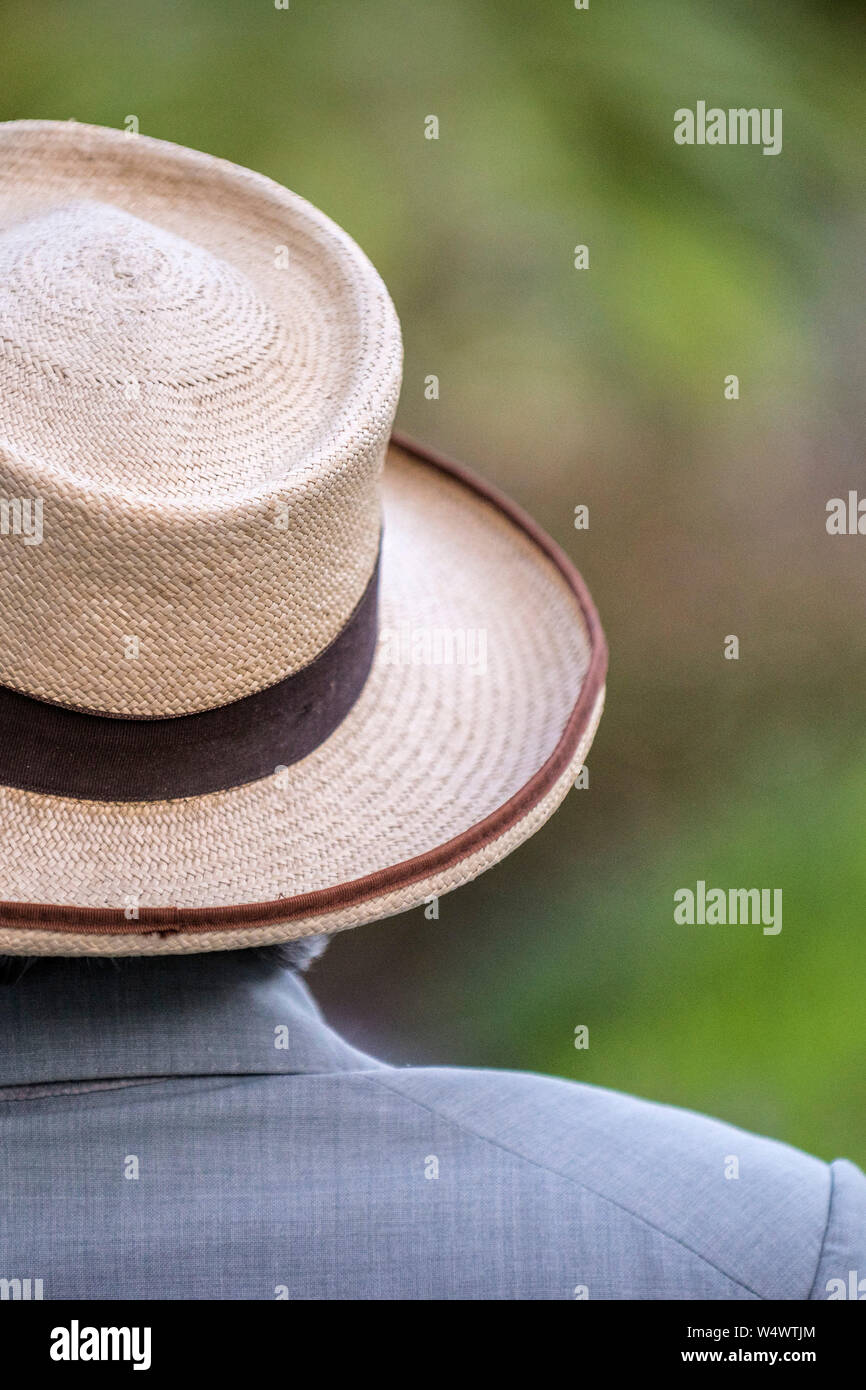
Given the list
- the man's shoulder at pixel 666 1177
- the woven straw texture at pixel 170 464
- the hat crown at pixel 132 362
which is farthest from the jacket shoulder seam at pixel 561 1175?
the hat crown at pixel 132 362

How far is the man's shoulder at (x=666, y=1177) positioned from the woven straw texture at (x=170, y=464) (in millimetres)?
320

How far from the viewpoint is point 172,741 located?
1.04 meters

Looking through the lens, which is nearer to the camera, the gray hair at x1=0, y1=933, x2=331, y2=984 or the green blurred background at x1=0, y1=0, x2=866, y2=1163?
the gray hair at x1=0, y1=933, x2=331, y2=984

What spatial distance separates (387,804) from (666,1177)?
1.29 ft

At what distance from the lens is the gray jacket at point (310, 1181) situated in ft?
2.99

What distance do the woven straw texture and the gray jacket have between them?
0.44 ft

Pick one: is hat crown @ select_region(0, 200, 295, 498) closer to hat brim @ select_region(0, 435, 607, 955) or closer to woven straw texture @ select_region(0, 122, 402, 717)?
woven straw texture @ select_region(0, 122, 402, 717)

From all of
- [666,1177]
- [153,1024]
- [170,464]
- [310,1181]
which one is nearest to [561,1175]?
[666,1177]

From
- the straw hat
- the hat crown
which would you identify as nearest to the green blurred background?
the straw hat

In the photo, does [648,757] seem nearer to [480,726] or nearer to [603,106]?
[603,106]

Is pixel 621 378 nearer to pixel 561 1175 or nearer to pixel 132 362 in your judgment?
pixel 132 362

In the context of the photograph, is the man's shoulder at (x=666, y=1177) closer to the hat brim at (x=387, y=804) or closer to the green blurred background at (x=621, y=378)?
the hat brim at (x=387, y=804)

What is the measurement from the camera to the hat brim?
0.96 m

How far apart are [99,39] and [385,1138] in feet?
9.08
